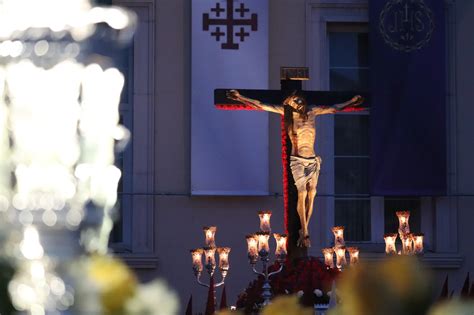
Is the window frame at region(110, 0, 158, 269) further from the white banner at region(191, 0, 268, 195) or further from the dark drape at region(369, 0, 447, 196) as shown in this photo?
the dark drape at region(369, 0, 447, 196)

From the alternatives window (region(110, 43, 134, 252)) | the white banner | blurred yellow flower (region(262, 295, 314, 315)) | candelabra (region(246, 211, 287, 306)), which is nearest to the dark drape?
the white banner

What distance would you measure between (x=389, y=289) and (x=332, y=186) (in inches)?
434

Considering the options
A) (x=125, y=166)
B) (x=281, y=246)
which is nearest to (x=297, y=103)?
(x=281, y=246)

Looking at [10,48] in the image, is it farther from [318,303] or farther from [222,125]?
[222,125]

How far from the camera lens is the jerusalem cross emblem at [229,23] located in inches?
448

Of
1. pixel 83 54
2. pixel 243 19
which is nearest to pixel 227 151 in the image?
pixel 243 19

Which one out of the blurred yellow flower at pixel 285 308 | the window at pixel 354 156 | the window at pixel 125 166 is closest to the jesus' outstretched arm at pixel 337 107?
the window at pixel 354 156

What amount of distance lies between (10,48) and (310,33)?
7.42 metres

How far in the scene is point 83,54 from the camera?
16.3 ft

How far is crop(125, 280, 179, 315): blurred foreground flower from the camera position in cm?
90

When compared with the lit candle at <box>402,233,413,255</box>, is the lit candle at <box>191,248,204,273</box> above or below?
below

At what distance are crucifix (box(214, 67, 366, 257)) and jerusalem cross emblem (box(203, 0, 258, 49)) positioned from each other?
6.35ft

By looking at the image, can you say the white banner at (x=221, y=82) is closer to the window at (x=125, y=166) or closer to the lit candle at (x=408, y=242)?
the window at (x=125, y=166)

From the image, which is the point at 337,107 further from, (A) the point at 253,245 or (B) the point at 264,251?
(B) the point at 264,251
